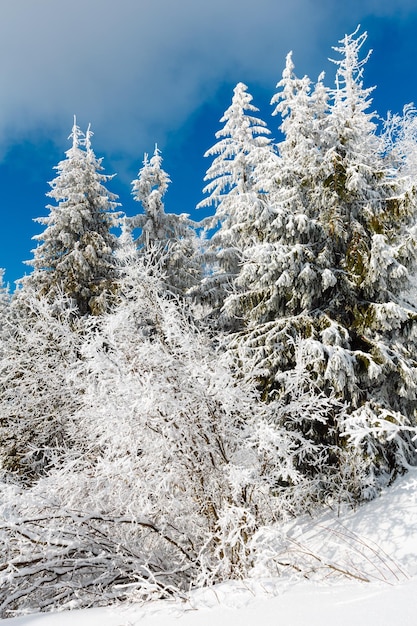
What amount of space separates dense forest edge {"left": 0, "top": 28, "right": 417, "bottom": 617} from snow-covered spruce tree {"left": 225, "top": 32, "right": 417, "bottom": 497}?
56mm

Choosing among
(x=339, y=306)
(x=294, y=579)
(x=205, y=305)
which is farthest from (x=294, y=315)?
(x=294, y=579)

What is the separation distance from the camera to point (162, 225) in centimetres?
1781

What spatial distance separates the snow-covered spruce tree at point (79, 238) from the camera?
50.3ft

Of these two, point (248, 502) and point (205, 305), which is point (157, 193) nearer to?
point (205, 305)

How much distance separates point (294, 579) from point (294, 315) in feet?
24.8

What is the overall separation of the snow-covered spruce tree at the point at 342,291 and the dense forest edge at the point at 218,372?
0.18 feet

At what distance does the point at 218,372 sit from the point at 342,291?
5.26m

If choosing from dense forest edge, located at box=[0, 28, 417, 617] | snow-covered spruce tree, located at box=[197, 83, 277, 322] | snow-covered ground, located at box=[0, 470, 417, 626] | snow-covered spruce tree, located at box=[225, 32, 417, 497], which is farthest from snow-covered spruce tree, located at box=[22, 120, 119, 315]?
snow-covered ground, located at box=[0, 470, 417, 626]

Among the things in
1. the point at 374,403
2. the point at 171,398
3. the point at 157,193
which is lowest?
the point at 374,403

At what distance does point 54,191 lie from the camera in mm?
17047

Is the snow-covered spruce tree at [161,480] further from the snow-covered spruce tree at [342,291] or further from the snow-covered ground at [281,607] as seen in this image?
the snow-covered spruce tree at [342,291]

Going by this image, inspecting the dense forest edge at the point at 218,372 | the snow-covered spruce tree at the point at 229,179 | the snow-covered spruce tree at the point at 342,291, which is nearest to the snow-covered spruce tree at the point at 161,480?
the dense forest edge at the point at 218,372

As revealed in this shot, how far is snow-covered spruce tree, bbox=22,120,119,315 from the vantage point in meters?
15.3

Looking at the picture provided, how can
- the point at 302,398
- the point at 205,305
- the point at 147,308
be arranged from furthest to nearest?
the point at 205,305 → the point at 147,308 → the point at 302,398
